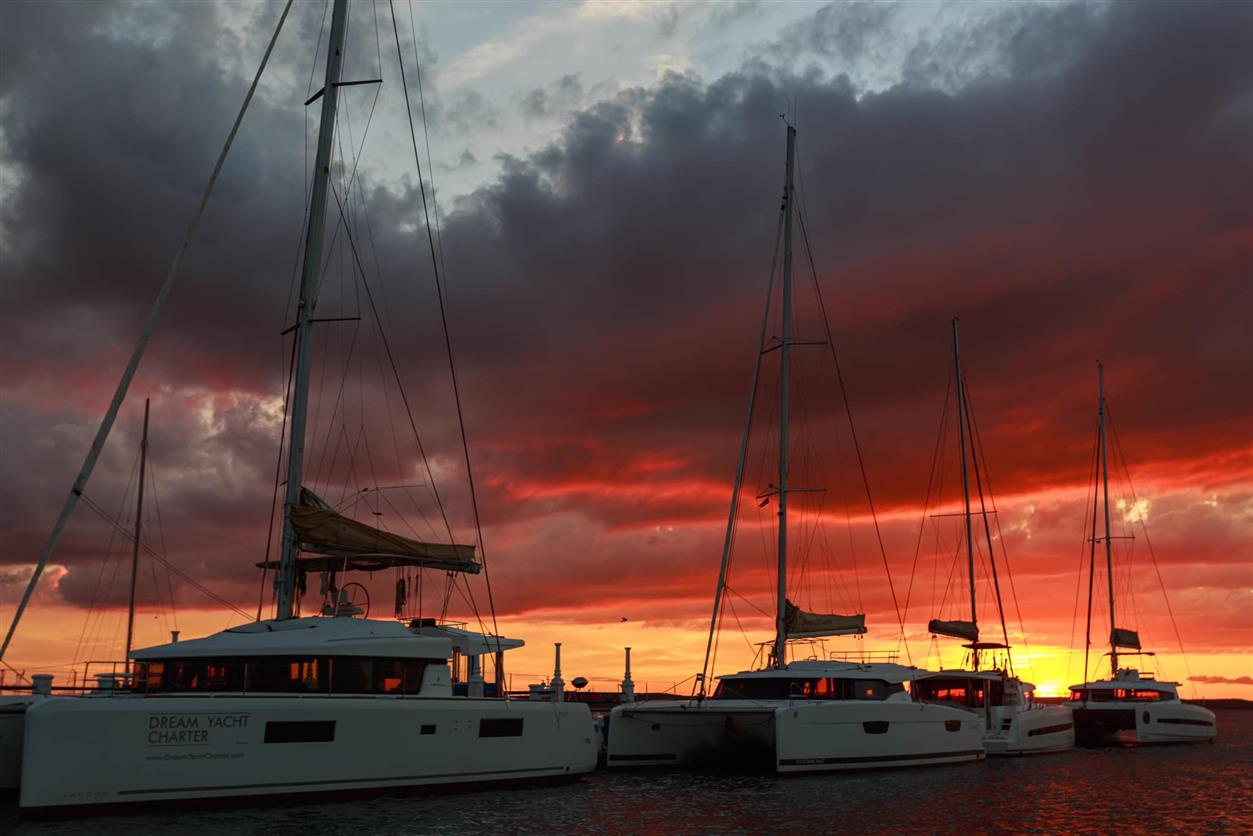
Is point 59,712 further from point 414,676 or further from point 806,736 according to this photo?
point 806,736

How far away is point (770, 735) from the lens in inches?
1149

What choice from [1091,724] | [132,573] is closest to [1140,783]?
[1091,724]

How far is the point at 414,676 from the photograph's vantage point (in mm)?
23969

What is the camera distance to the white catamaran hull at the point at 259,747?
63.5ft

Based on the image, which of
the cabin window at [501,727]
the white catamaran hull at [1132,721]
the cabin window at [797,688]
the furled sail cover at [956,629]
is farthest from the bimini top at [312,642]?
the white catamaran hull at [1132,721]

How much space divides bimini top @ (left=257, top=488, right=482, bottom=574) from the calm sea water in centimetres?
519

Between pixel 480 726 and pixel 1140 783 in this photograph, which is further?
pixel 1140 783

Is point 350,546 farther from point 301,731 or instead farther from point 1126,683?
point 1126,683

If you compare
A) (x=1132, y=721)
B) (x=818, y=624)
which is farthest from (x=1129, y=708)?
(x=818, y=624)

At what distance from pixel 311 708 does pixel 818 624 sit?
1728cm

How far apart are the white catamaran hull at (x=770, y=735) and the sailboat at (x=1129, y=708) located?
799 inches

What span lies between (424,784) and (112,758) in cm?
638

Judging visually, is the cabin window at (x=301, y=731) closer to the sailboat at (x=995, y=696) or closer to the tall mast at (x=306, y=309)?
the tall mast at (x=306, y=309)

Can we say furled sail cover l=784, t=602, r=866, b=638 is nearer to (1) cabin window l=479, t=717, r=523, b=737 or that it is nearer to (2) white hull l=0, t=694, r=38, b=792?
(1) cabin window l=479, t=717, r=523, b=737
